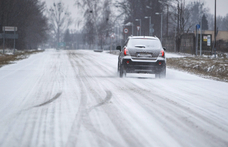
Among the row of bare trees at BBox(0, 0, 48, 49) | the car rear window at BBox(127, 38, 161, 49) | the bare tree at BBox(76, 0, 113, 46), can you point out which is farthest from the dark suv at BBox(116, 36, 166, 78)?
the bare tree at BBox(76, 0, 113, 46)

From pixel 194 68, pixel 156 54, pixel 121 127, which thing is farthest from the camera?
pixel 194 68

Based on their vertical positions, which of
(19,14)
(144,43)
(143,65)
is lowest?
(143,65)

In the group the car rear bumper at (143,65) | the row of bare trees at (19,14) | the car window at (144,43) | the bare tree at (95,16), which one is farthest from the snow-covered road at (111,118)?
the bare tree at (95,16)

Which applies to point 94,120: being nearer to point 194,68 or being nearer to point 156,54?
point 156,54

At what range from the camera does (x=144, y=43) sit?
13.1 meters

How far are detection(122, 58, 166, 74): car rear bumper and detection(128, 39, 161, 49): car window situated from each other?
599mm

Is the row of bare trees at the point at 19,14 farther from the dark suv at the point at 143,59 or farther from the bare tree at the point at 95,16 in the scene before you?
the dark suv at the point at 143,59

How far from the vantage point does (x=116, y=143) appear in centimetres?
427

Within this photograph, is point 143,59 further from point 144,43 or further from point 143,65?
point 144,43

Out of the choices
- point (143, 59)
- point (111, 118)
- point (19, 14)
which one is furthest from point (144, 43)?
point (19, 14)

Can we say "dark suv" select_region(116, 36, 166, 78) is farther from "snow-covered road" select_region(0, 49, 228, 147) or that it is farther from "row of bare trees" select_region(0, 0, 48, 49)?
"row of bare trees" select_region(0, 0, 48, 49)

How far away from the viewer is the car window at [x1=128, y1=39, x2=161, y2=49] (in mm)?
13002

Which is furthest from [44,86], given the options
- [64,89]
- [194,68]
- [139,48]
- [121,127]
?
[194,68]

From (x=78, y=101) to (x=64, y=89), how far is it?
203 centimetres
